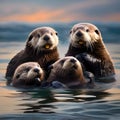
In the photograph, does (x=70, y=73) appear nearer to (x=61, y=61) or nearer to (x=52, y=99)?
(x=61, y=61)

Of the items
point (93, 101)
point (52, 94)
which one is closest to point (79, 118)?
point (93, 101)

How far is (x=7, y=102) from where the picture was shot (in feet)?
17.9

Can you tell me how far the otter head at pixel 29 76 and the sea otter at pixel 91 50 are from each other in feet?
4.94

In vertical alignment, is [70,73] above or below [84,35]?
below

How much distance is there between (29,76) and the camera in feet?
24.7

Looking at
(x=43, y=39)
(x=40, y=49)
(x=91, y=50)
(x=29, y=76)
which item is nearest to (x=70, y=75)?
(x=29, y=76)

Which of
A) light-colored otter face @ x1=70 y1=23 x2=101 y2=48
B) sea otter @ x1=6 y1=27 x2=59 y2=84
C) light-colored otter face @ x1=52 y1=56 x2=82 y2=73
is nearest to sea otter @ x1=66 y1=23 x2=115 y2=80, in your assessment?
light-colored otter face @ x1=70 y1=23 x2=101 y2=48

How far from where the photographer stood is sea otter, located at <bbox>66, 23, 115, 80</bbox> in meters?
9.04

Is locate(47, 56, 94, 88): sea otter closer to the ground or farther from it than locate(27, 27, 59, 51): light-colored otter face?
closer to the ground

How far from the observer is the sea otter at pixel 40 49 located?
859 cm

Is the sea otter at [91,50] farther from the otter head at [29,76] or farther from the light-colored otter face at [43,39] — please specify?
the otter head at [29,76]

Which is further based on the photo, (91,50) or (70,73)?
(91,50)

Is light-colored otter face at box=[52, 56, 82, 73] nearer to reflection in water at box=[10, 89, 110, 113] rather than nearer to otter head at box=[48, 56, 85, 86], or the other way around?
otter head at box=[48, 56, 85, 86]

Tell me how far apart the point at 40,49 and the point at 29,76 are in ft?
4.63
